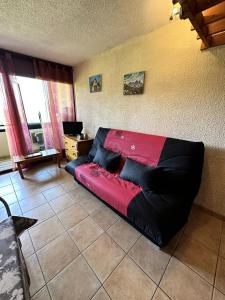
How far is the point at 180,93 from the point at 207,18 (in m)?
0.74

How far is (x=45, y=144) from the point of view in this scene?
10.9 ft

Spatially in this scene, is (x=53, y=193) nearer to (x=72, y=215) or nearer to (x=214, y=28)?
(x=72, y=215)

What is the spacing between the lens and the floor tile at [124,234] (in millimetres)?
1416

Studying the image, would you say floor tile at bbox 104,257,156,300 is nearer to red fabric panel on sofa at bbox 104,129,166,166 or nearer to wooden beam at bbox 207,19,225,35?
red fabric panel on sofa at bbox 104,129,166,166

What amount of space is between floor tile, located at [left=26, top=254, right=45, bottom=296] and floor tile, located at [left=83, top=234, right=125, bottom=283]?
0.38m

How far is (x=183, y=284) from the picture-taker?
1.09m

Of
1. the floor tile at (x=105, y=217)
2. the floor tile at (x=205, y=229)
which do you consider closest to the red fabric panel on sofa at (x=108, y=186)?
the floor tile at (x=105, y=217)

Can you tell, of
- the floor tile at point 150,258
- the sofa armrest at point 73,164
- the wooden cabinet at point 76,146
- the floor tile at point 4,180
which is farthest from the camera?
the wooden cabinet at point 76,146

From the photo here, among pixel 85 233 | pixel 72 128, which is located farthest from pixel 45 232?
pixel 72 128

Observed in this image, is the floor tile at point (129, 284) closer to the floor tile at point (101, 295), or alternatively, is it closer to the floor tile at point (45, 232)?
the floor tile at point (101, 295)

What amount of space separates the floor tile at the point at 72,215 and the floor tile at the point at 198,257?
111cm

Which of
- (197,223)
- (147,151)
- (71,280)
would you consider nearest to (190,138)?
(147,151)

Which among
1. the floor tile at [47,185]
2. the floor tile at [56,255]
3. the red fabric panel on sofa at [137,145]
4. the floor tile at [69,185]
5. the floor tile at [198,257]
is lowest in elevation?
the floor tile at [47,185]

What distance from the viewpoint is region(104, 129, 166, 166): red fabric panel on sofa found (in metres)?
1.93
